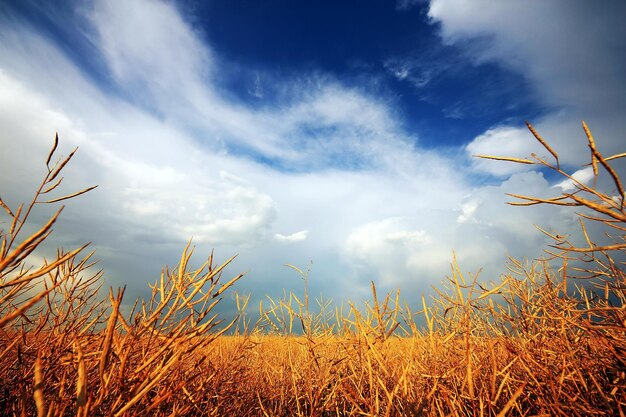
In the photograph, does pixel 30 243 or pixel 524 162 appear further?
pixel 524 162

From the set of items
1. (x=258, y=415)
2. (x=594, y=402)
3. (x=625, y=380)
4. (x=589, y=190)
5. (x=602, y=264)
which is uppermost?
(x=589, y=190)

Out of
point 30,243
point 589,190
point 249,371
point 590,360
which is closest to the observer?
point 30,243

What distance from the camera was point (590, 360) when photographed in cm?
232

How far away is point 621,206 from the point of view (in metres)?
0.78

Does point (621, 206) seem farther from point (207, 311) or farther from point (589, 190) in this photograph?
point (207, 311)

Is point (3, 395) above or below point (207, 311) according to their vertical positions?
below

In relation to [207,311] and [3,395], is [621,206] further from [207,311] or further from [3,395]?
[3,395]

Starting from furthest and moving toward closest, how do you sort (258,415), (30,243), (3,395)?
(258,415), (3,395), (30,243)

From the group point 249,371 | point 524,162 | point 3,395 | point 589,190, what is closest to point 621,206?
point 589,190

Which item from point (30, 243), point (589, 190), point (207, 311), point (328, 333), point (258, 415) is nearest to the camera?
point (30, 243)

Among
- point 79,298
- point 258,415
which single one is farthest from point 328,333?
point 79,298

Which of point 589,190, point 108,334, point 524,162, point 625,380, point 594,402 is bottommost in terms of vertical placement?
point 594,402

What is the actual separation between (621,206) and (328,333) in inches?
119

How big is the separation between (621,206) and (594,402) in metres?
2.14
